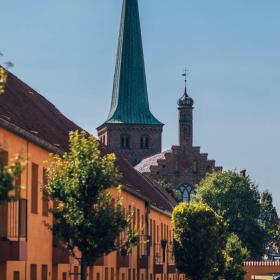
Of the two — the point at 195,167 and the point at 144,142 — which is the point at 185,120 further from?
the point at 195,167

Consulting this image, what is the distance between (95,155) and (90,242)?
8.00 ft

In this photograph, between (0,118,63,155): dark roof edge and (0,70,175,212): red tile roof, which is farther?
(0,70,175,212): red tile roof

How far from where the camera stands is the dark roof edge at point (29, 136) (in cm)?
2912

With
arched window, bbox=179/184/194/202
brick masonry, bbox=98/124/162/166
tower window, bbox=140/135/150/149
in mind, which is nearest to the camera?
arched window, bbox=179/184/194/202

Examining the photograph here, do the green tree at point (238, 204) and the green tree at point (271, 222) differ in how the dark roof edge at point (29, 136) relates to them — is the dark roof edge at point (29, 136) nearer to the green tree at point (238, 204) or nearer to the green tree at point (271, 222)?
the green tree at point (238, 204)

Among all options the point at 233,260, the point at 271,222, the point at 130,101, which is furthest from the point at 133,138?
the point at 233,260

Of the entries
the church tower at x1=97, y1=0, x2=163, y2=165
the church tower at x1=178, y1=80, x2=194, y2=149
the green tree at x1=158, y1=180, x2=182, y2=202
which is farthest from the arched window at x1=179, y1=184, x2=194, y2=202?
the green tree at x1=158, y1=180, x2=182, y2=202

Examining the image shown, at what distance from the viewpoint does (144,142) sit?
195 metres

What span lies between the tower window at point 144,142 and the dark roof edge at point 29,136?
156 meters

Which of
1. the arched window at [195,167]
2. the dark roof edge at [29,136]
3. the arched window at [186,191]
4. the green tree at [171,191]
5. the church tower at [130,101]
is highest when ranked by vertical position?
the church tower at [130,101]

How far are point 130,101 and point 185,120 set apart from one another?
393 inches

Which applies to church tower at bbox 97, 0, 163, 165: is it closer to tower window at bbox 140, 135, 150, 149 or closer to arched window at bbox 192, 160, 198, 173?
tower window at bbox 140, 135, 150, 149

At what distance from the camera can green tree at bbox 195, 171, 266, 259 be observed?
462 feet

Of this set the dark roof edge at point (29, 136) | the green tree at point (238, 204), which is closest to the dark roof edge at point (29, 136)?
the dark roof edge at point (29, 136)
